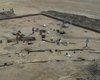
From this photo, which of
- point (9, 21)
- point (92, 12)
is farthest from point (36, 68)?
point (92, 12)

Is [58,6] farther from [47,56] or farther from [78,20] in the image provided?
[47,56]

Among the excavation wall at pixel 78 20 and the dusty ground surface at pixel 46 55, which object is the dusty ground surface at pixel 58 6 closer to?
the excavation wall at pixel 78 20

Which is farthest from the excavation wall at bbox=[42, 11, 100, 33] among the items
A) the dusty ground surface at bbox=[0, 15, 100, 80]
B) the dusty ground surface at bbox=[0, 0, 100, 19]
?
the dusty ground surface at bbox=[0, 0, 100, 19]

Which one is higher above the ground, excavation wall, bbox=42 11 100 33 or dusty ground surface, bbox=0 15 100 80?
excavation wall, bbox=42 11 100 33

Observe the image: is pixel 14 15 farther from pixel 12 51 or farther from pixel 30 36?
pixel 12 51

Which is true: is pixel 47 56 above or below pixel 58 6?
below

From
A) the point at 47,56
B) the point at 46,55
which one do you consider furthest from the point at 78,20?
the point at 47,56

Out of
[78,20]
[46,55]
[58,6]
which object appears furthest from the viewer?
[58,6]

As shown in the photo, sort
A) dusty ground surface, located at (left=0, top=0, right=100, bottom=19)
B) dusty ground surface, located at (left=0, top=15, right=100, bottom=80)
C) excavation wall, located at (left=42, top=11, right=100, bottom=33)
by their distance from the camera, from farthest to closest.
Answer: dusty ground surface, located at (left=0, top=0, right=100, bottom=19) < excavation wall, located at (left=42, top=11, right=100, bottom=33) < dusty ground surface, located at (left=0, top=15, right=100, bottom=80)

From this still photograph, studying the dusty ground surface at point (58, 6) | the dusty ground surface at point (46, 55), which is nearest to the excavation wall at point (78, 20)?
the dusty ground surface at point (46, 55)

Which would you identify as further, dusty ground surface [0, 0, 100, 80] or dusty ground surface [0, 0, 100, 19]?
dusty ground surface [0, 0, 100, 19]

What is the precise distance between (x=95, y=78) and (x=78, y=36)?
7.60 meters

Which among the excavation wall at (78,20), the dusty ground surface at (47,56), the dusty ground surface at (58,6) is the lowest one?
the dusty ground surface at (47,56)

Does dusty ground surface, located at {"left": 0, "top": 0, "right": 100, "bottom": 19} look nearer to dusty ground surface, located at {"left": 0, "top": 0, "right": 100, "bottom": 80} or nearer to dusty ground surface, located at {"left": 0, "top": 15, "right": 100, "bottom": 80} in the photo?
dusty ground surface, located at {"left": 0, "top": 0, "right": 100, "bottom": 80}
